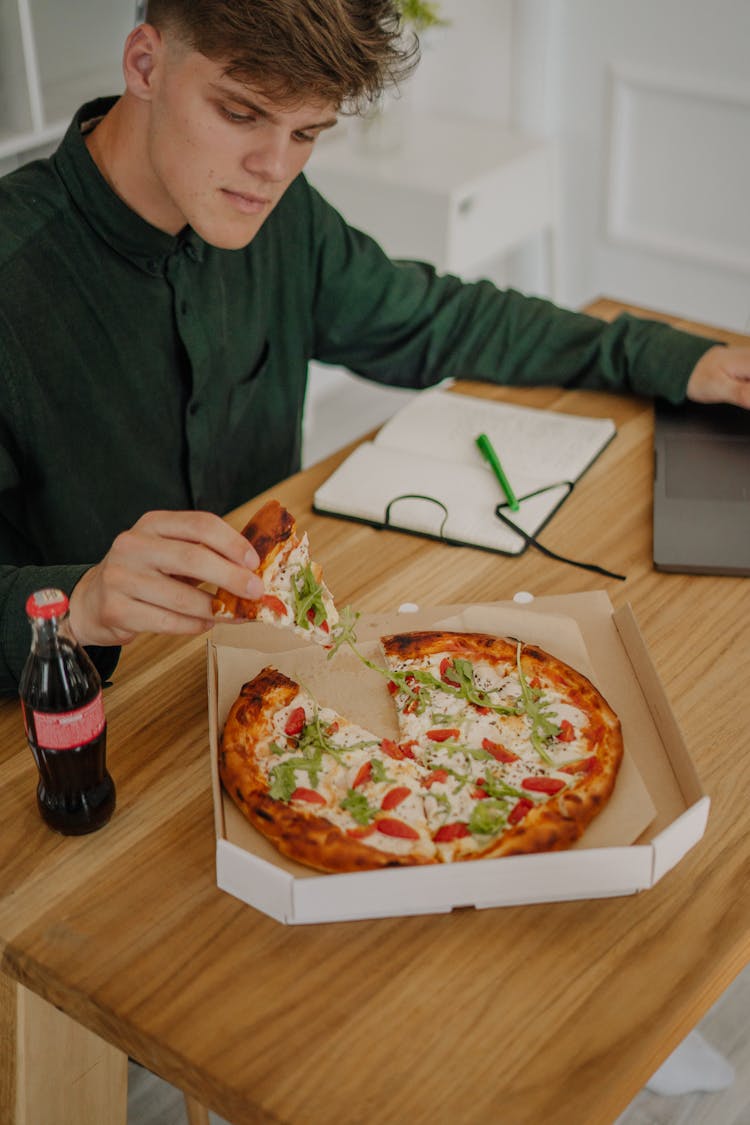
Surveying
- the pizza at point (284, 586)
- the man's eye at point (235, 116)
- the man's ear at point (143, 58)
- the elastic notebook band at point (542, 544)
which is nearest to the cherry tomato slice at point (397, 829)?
the pizza at point (284, 586)

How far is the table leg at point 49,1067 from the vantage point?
39.9 inches

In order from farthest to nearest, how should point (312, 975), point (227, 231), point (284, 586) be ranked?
1. point (227, 231)
2. point (284, 586)
3. point (312, 975)

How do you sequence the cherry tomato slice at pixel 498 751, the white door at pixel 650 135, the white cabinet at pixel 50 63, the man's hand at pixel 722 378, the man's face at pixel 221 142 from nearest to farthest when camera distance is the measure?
the cherry tomato slice at pixel 498 751 < the man's face at pixel 221 142 < the man's hand at pixel 722 378 < the white cabinet at pixel 50 63 < the white door at pixel 650 135

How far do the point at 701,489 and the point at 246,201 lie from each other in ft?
2.17

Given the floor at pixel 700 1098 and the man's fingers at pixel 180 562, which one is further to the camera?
the floor at pixel 700 1098

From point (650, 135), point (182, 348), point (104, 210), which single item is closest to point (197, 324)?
point (182, 348)

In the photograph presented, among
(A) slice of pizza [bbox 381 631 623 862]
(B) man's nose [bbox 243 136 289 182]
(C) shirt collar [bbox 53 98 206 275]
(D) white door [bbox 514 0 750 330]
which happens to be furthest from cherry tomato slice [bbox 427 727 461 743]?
(D) white door [bbox 514 0 750 330]

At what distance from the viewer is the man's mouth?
54.0 inches

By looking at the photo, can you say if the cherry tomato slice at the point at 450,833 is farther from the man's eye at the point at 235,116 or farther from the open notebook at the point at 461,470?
the man's eye at the point at 235,116

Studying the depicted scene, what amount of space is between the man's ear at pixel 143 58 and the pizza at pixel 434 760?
26.3 inches

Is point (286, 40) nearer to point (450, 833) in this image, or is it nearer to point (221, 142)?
point (221, 142)

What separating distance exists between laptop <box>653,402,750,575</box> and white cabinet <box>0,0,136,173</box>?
1538 millimetres

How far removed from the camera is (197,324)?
1606 millimetres

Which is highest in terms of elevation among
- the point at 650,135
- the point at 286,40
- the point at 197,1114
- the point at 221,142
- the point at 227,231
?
the point at 286,40
